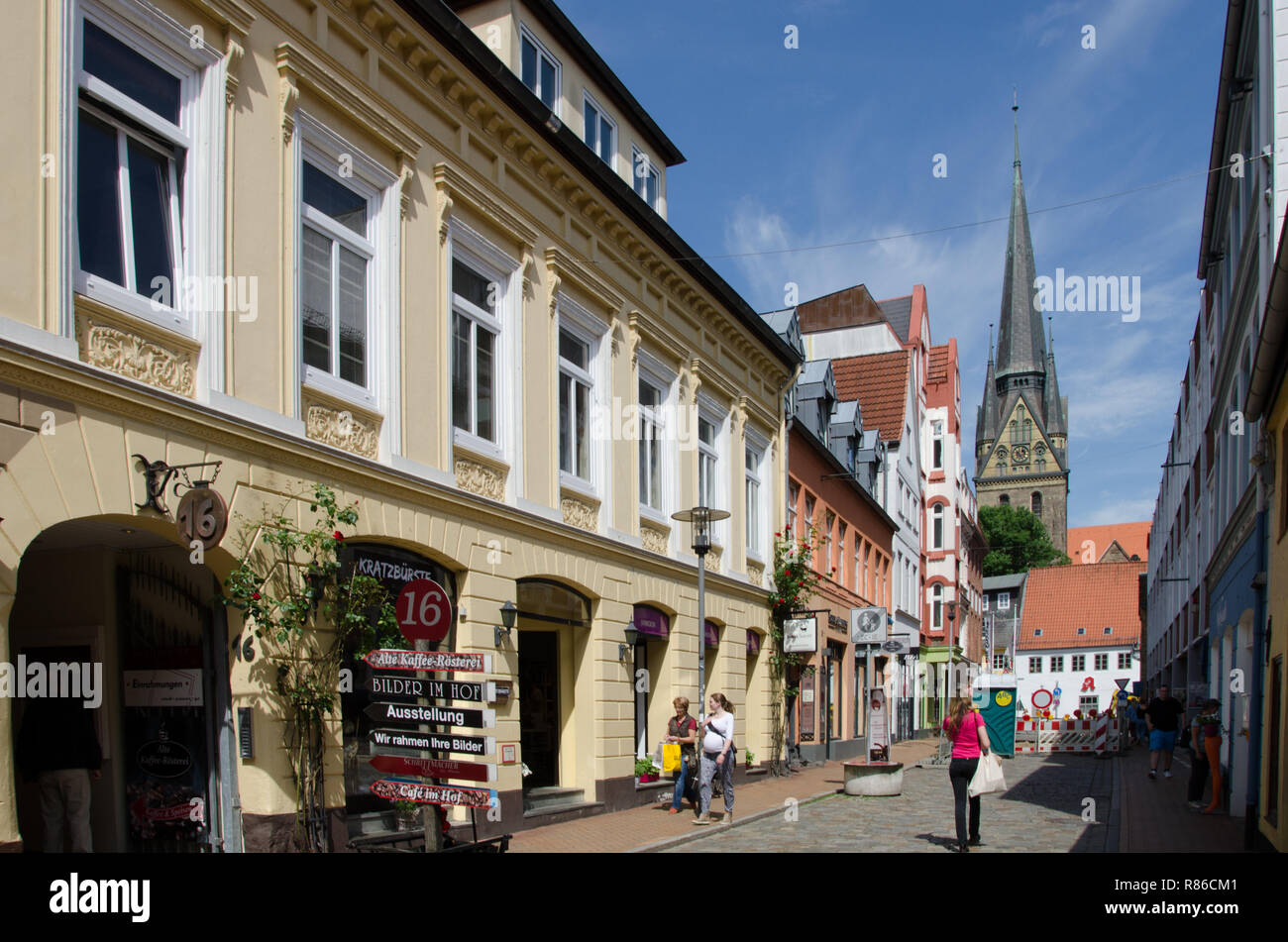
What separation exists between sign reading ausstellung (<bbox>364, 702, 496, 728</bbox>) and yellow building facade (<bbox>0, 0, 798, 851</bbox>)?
31 cm

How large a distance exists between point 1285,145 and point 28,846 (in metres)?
14.7

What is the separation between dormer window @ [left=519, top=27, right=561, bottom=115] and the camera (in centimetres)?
1584

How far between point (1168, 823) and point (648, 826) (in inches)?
265

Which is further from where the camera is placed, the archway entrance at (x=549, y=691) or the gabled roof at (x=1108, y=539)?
the gabled roof at (x=1108, y=539)

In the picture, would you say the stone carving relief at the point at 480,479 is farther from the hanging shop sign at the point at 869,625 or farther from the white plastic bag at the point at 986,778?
the hanging shop sign at the point at 869,625

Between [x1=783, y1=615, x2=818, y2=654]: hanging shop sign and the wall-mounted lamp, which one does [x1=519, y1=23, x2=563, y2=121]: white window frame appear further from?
[x1=783, y1=615, x2=818, y2=654]: hanging shop sign

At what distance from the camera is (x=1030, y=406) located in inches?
4884

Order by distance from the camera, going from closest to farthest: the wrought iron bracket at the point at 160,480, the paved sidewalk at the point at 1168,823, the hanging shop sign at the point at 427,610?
the wrought iron bracket at the point at 160,480
the hanging shop sign at the point at 427,610
the paved sidewalk at the point at 1168,823

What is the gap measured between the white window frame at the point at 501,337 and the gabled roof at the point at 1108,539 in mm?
136544

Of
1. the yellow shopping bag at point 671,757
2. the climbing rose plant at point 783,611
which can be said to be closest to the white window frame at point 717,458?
the climbing rose plant at point 783,611

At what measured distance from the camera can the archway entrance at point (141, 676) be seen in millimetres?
9828

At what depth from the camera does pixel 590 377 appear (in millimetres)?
16641

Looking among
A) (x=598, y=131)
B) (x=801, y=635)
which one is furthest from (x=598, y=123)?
(x=801, y=635)

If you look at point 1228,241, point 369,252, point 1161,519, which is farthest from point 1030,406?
point 369,252
